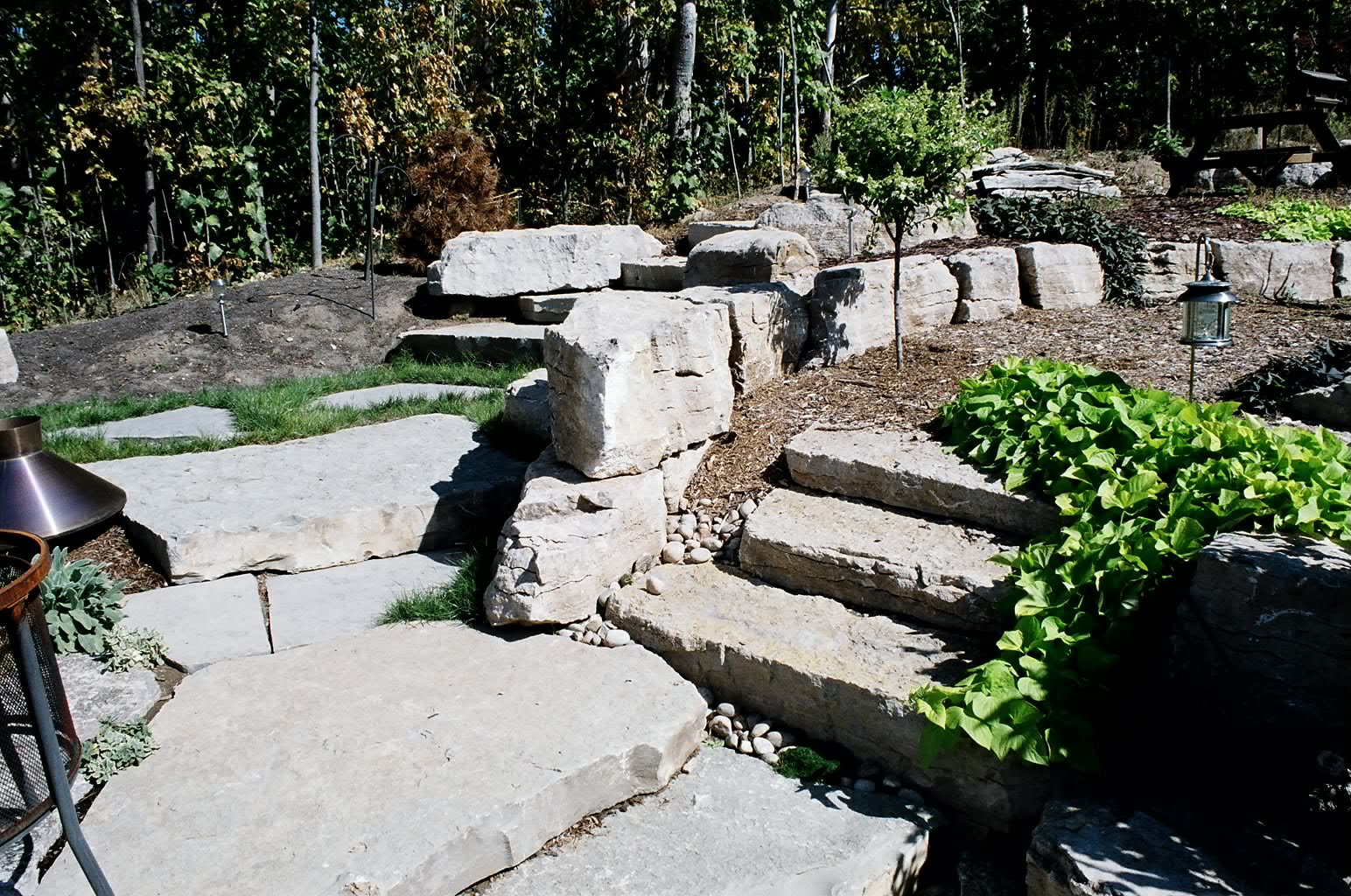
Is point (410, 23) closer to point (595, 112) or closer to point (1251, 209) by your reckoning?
point (595, 112)

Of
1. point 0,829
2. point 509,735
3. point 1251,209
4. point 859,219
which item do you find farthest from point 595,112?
point 0,829

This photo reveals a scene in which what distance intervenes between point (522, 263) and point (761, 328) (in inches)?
157

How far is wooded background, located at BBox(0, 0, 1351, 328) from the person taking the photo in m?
11.1

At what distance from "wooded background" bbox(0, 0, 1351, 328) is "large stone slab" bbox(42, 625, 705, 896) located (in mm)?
7814

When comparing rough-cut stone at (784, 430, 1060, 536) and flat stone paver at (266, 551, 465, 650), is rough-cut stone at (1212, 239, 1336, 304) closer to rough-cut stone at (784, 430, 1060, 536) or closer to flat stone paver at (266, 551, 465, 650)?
rough-cut stone at (784, 430, 1060, 536)

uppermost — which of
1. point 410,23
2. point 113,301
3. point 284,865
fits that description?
point 410,23

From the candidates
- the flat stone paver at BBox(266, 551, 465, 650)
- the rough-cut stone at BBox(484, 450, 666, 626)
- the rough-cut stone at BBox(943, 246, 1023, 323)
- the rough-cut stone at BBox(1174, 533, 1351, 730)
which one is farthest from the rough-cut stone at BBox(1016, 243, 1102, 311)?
the flat stone paver at BBox(266, 551, 465, 650)

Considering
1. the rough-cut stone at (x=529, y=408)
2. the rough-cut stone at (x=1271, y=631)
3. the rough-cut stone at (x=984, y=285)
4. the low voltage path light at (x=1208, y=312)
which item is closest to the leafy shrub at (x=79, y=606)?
the rough-cut stone at (x=529, y=408)

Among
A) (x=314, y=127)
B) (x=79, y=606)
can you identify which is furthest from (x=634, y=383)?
(x=314, y=127)

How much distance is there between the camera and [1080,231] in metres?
7.28

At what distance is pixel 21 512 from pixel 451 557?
167cm

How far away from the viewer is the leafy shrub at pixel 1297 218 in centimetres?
745

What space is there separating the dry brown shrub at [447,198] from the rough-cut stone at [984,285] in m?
5.18

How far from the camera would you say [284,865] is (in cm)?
264
